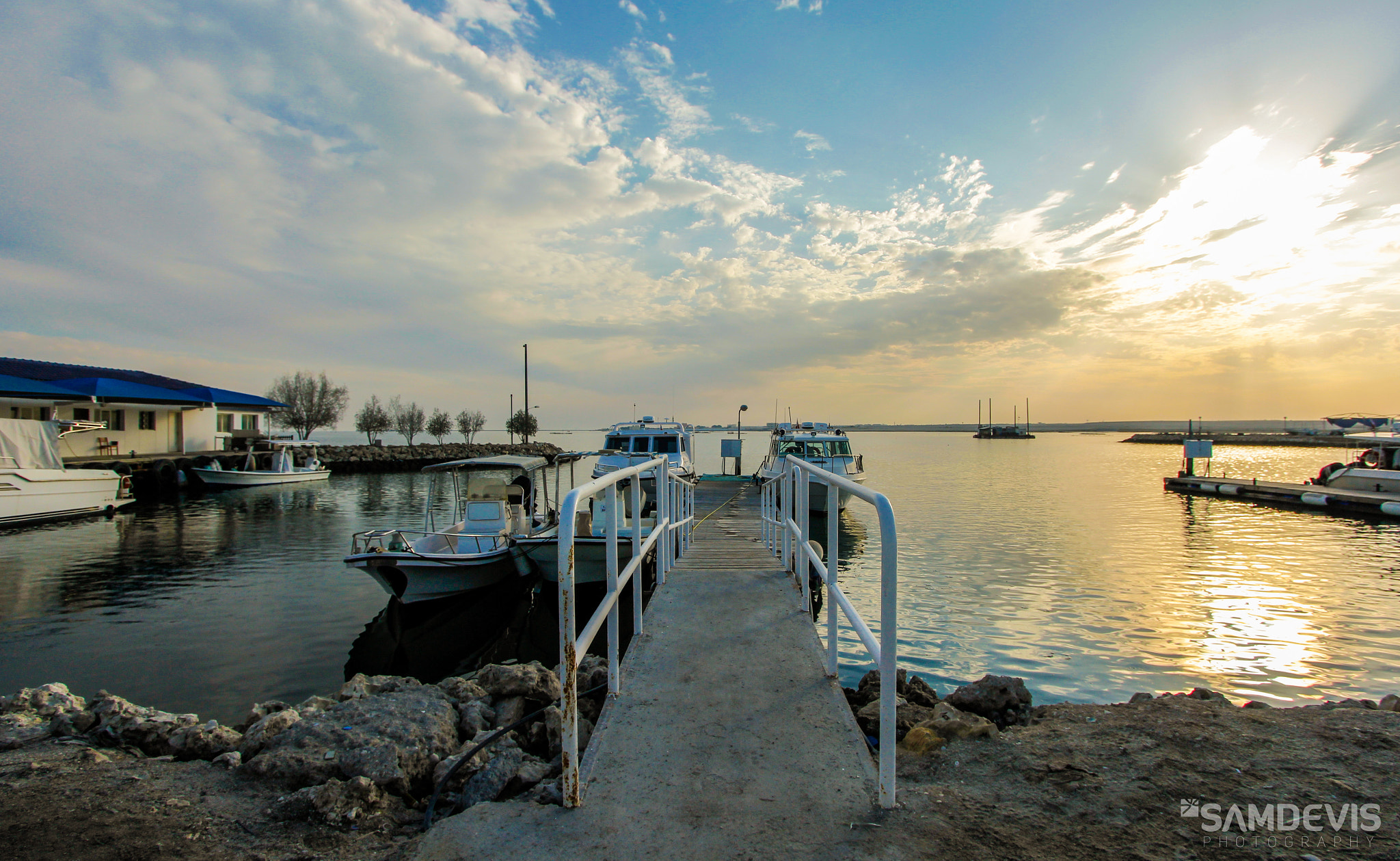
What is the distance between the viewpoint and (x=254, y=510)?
25.0 metres

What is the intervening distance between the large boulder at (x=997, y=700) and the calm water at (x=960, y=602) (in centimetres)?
241

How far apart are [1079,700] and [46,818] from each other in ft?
27.8

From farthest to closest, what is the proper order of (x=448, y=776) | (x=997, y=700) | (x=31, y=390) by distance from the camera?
1. (x=31, y=390)
2. (x=997, y=700)
3. (x=448, y=776)

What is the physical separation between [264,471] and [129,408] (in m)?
7.27

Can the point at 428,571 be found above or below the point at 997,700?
below

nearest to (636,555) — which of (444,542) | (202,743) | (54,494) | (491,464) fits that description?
(202,743)

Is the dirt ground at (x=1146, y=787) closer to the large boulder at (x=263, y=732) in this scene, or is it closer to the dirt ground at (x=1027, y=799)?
the dirt ground at (x=1027, y=799)

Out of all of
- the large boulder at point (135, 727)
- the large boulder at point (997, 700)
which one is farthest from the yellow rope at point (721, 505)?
the large boulder at point (135, 727)

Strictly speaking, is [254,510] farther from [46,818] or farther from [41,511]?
[46,818]

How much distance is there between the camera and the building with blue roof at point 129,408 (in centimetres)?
2811

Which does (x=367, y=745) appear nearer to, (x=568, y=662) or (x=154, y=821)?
(x=154, y=821)

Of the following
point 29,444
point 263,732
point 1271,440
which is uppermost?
point 29,444

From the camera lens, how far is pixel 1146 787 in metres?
3.04

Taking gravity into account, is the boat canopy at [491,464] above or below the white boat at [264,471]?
above
